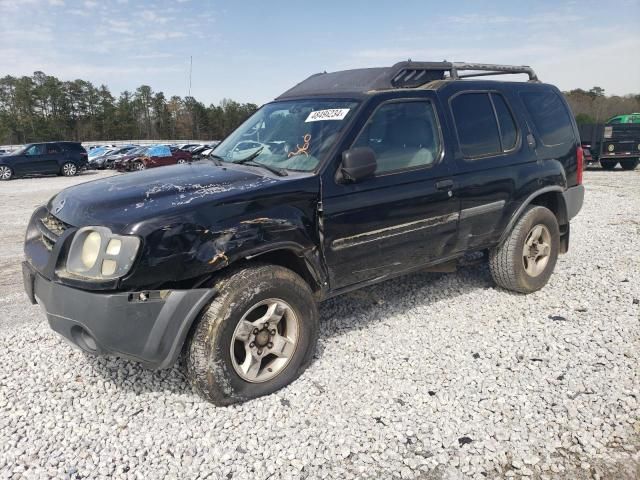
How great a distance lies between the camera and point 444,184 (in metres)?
3.80

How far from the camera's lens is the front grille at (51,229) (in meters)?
2.96

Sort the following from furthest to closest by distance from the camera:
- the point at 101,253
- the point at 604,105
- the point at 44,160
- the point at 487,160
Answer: the point at 604,105 < the point at 44,160 < the point at 487,160 < the point at 101,253

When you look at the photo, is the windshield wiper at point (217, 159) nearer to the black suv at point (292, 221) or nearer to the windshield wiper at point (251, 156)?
the black suv at point (292, 221)

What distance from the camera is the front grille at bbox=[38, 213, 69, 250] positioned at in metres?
2.96

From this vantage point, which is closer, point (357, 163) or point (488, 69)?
point (357, 163)

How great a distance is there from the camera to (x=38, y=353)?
366 centimetres

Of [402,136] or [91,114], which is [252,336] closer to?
[402,136]

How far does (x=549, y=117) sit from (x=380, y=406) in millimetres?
3502

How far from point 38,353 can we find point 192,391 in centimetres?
139

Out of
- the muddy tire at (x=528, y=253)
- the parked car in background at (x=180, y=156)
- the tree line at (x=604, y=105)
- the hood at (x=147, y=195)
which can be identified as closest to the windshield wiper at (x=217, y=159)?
the hood at (x=147, y=195)

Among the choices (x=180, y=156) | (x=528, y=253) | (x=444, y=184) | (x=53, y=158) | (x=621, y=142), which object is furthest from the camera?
(x=180, y=156)

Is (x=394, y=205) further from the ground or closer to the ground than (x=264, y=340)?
further from the ground

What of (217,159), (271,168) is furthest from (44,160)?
(271,168)

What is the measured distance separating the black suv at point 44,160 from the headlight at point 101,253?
74.2 ft
